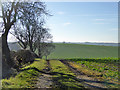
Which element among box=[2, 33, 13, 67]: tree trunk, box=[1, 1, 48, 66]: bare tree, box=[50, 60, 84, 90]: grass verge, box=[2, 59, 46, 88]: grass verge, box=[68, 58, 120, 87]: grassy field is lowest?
box=[68, 58, 120, 87]: grassy field

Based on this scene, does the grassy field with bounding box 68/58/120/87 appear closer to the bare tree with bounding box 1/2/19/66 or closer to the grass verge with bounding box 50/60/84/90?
the grass verge with bounding box 50/60/84/90

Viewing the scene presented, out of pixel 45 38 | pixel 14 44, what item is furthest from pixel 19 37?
pixel 45 38

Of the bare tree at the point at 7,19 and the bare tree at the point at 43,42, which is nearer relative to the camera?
the bare tree at the point at 7,19

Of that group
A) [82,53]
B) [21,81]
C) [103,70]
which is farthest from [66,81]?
[82,53]

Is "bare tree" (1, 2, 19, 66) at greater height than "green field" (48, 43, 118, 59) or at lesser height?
greater

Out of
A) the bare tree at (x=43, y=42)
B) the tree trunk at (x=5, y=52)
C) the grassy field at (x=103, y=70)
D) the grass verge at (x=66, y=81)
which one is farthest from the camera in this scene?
the bare tree at (x=43, y=42)

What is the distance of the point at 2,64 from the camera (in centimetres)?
1320

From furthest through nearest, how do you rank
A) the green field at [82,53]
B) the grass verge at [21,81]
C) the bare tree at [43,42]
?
the green field at [82,53]
the bare tree at [43,42]
the grass verge at [21,81]

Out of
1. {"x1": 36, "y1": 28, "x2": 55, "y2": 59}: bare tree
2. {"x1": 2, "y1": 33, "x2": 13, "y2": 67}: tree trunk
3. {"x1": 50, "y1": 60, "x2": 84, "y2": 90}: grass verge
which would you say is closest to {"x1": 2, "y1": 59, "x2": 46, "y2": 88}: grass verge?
{"x1": 50, "y1": 60, "x2": 84, "y2": 90}: grass verge

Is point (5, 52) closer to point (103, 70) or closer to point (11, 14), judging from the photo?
point (11, 14)

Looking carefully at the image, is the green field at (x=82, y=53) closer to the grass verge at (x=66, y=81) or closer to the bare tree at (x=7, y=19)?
the bare tree at (x=7, y=19)

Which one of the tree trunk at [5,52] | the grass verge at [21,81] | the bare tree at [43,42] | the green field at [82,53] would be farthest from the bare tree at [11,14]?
the green field at [82,53]

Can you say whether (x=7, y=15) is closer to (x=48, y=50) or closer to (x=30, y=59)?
(x=30, y=59)

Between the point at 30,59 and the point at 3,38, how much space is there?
29.8ft
